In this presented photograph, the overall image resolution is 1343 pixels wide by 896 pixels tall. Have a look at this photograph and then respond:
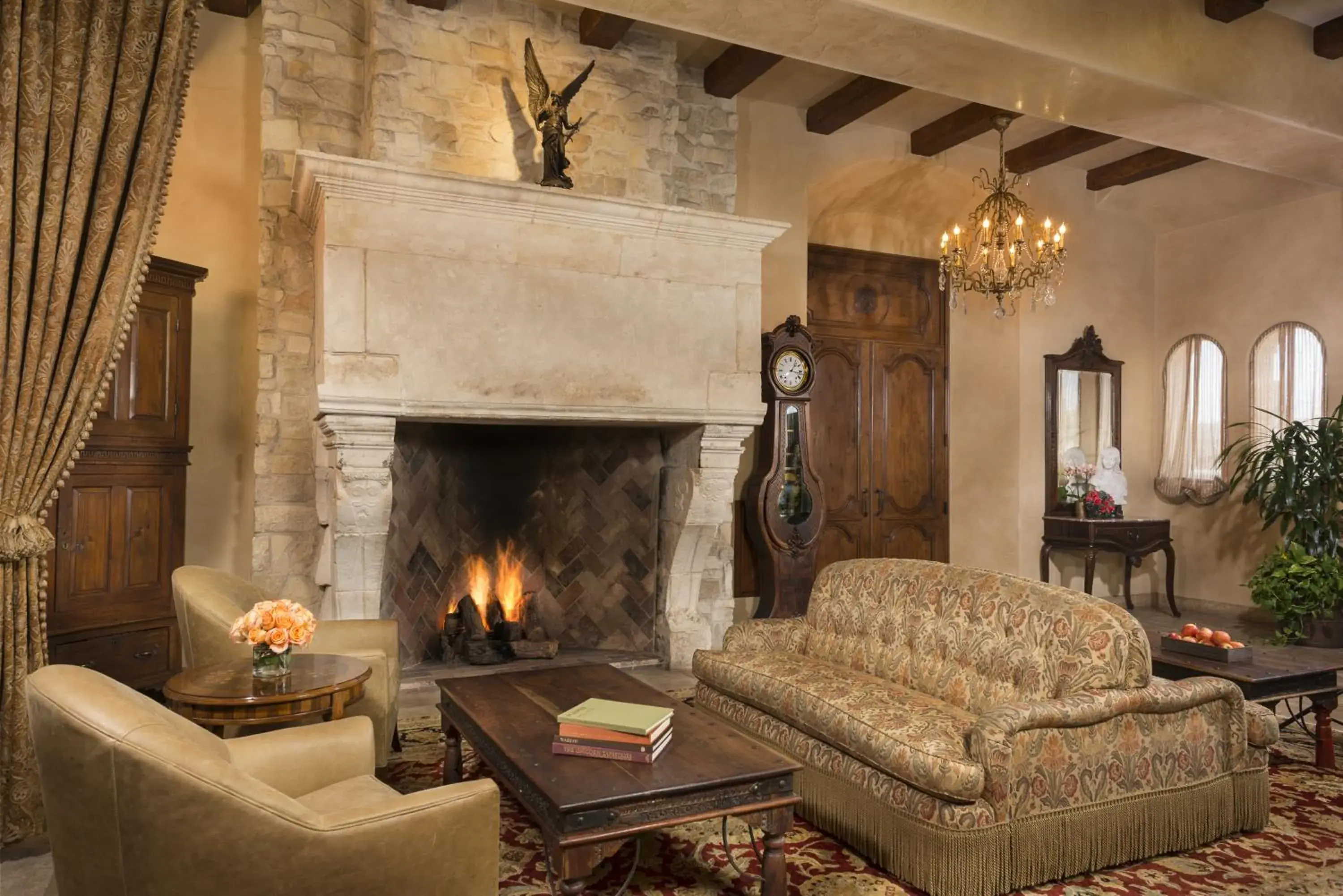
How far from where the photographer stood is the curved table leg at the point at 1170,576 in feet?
23.9

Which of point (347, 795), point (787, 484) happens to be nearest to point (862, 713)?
point (347, 795)

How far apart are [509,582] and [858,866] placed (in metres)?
3.21

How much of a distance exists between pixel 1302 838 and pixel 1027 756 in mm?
1177

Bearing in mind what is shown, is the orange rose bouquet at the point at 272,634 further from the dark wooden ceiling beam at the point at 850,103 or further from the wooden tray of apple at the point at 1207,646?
the dark wooden ceiling beam at the point at 850,103

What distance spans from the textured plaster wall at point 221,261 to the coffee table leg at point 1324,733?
5.02 meters

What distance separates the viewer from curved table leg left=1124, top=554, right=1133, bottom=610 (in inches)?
291

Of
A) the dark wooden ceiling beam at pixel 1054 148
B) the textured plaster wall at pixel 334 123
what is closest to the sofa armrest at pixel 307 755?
the textured plaster wall at pixel 334 123

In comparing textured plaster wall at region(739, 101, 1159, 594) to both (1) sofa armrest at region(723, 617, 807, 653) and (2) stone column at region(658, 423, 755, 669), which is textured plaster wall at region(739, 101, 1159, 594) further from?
(1) sofa armrest at region(723, 617, 807, 653)

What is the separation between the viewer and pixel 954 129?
21.1 feet

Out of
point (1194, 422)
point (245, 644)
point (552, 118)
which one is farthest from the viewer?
point (1194, 422)

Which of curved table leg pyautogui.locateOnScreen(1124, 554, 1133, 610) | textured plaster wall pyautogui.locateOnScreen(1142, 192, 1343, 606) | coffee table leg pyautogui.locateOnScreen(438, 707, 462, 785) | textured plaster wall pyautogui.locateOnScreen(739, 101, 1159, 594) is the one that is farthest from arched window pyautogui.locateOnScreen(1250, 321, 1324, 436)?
coffee table leg pyautogui.locateOnScreen(438, 707, 462, 785)

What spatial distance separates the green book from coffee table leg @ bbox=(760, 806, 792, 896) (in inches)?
14.6

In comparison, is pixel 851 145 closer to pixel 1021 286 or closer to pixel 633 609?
pixel 1021 286

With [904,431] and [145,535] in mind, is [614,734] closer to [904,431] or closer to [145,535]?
[145,535]
